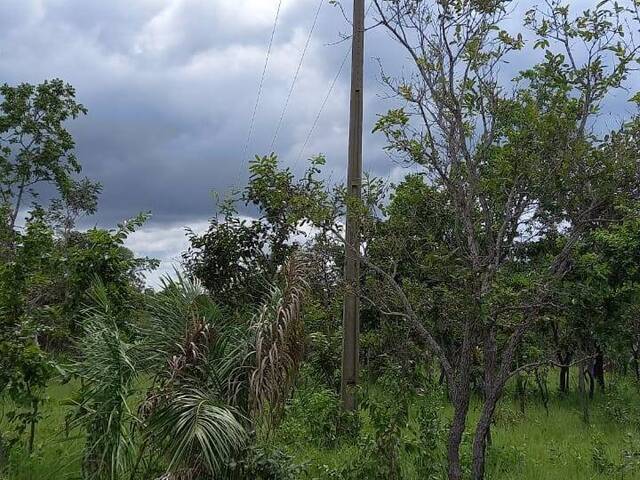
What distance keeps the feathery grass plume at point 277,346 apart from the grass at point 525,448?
1045mm

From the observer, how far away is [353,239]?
21.6ft

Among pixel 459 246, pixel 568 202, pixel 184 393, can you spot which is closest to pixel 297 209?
pixel 459 246

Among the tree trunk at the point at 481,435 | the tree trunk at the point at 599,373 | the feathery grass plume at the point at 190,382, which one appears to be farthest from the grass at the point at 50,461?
the tree trunk at the point at 599,373

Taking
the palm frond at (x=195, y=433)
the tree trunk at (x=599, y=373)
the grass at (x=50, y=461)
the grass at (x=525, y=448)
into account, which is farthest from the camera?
the tree trunk at (x=599, y=373)

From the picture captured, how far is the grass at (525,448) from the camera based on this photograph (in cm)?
601

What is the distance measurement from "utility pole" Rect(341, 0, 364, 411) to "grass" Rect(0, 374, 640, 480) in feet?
2.59

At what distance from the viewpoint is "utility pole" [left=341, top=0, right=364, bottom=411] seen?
7.03m

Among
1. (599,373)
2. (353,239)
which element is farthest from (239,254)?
(599,373)

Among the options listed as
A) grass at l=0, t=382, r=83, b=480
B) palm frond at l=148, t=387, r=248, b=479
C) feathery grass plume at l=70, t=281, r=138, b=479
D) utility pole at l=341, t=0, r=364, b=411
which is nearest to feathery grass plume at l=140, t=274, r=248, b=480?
palm frond at l=148, t=387, r=248, b=479

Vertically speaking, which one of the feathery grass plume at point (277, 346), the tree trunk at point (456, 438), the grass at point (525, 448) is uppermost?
the feathery grass plume at point (277, 346)

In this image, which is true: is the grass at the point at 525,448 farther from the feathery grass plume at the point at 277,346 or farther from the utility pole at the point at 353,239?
the feathery grass plume at the point at 277,346

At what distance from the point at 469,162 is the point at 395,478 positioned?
2.86 meters

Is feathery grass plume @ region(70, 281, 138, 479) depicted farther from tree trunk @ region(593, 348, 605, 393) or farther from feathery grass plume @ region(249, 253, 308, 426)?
tree trunk @ region(593, 348, 605, 393)

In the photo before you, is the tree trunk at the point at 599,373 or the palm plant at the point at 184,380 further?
the tree trunk at the point at 599,373
